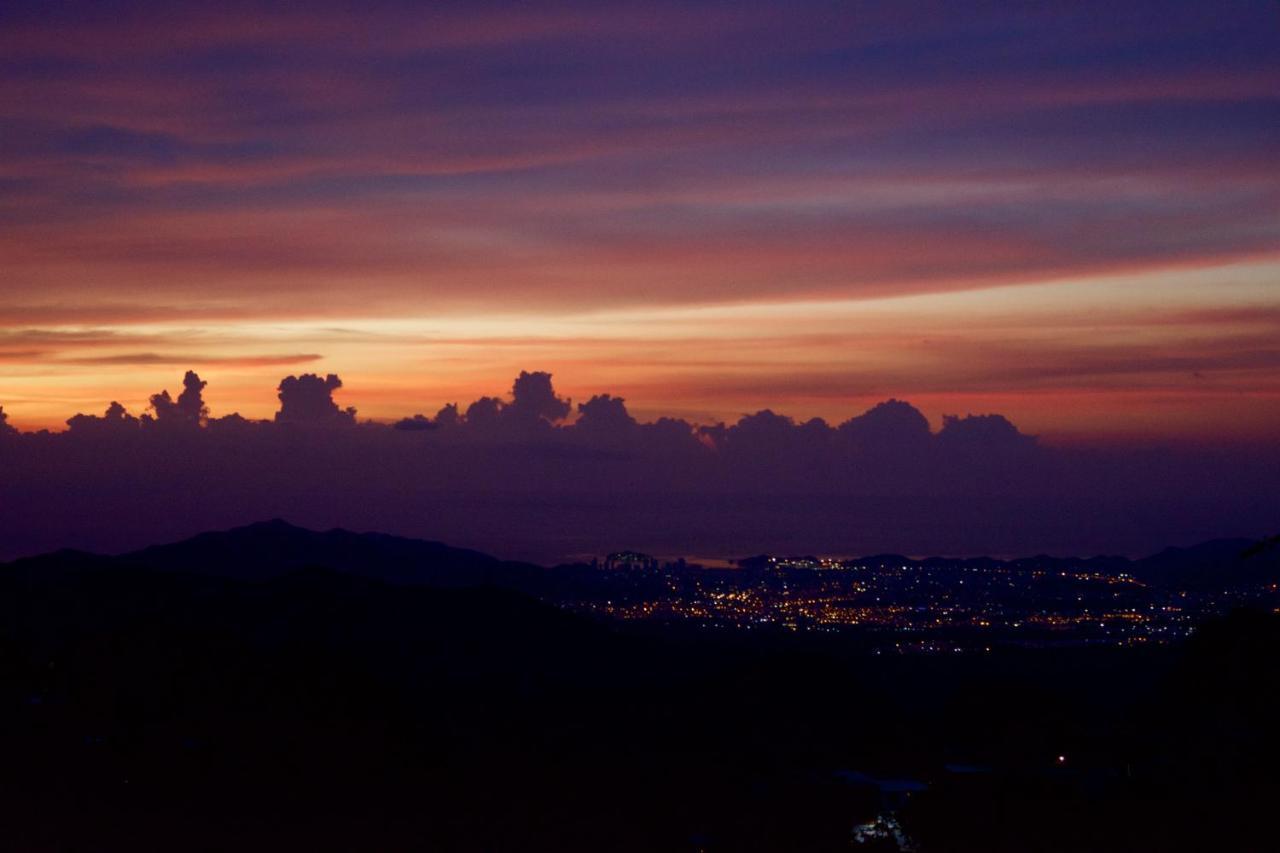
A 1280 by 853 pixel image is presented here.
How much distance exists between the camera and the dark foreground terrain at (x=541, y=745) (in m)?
50.2

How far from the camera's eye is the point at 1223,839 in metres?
46.2

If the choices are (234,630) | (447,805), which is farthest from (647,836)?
(234,630)

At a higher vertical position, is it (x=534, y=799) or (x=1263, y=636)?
(x=1263, y=636)

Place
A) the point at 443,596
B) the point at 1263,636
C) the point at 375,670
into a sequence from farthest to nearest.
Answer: the point at 443,596
the point at 375,670
the point at 1263,636

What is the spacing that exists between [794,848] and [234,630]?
206 feet

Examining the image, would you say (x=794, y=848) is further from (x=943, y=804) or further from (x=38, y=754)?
(x=38, y=754)

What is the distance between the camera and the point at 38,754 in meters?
56.8

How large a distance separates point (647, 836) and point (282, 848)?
12469 mm

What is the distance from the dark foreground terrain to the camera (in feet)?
165

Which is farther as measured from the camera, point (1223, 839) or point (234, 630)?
point (234, 630)

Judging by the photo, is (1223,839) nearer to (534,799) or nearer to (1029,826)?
(1029,826)

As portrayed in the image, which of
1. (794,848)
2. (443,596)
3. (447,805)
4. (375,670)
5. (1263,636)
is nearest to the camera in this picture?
(794,848)

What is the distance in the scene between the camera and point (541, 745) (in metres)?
72.2

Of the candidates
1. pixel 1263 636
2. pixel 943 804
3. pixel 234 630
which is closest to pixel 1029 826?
pixel 943 804
